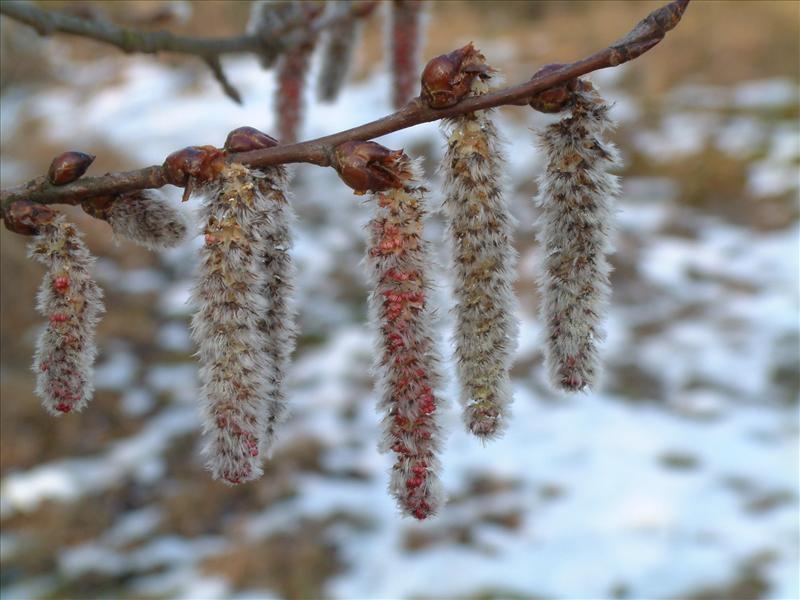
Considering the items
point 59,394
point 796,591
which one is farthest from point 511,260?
point 796,591

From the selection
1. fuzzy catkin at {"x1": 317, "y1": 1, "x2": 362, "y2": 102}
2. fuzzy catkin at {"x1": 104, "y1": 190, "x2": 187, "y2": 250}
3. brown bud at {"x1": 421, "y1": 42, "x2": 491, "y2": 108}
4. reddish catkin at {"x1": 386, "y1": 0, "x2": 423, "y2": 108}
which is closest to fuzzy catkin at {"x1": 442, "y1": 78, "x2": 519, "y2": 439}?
brown bud at {"x1": 421, "y1": 42, "x2": 491, "y2": 108}

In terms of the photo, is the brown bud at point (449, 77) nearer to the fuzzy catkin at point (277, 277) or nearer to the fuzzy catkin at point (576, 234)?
the fuzzy catkin at point (576, 234)

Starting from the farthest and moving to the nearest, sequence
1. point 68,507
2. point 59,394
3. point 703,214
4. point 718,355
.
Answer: point 703,214, point 718,355, point 68,507, point 59,394

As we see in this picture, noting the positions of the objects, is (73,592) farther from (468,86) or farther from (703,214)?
(703,214)

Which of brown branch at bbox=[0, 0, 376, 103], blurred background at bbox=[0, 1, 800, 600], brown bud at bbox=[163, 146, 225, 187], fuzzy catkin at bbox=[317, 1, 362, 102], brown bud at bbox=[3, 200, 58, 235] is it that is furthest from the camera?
blurred background at bbox=[0, 1, 800, 600]

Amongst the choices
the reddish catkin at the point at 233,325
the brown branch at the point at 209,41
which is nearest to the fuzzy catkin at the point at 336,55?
the brown branch at the point at 209,41

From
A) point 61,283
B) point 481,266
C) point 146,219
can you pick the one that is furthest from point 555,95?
point 61,283

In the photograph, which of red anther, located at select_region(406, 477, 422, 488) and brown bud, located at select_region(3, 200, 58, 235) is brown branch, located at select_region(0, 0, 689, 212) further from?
red anther, located at select_region(406, 477, 422, 488)
